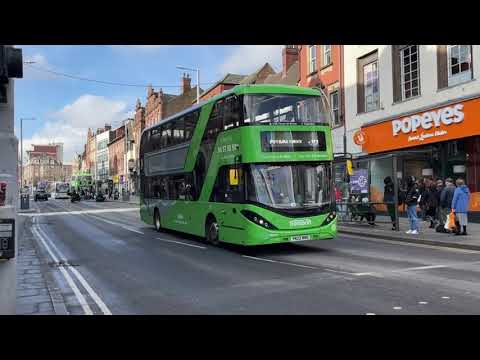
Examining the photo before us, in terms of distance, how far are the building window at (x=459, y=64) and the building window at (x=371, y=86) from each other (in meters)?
4.67

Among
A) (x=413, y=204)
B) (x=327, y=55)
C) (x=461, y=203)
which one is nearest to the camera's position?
(x=461, y=203)

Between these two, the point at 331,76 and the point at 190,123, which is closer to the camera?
the point at 190,123

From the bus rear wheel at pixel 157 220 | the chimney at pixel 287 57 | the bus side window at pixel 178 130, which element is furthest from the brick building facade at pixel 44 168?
the bus side window at pixel 178 130

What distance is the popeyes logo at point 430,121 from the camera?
59.4ft

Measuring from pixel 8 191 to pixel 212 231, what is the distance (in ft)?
27.5

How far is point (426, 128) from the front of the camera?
1958cm

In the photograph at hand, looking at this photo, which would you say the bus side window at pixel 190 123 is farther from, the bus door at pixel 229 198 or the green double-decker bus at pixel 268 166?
the bus door at pixel 229 198

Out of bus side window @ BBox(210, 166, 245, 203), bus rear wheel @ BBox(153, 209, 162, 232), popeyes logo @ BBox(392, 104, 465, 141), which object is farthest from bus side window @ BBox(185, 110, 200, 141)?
popeyes logo @ BBox(392, 104, 465, 141)

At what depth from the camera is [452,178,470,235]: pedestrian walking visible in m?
14.1

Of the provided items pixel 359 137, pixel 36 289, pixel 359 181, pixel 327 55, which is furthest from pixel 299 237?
pixel 327 55

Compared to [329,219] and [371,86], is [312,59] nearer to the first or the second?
[371,86]

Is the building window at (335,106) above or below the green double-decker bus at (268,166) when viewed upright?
above
